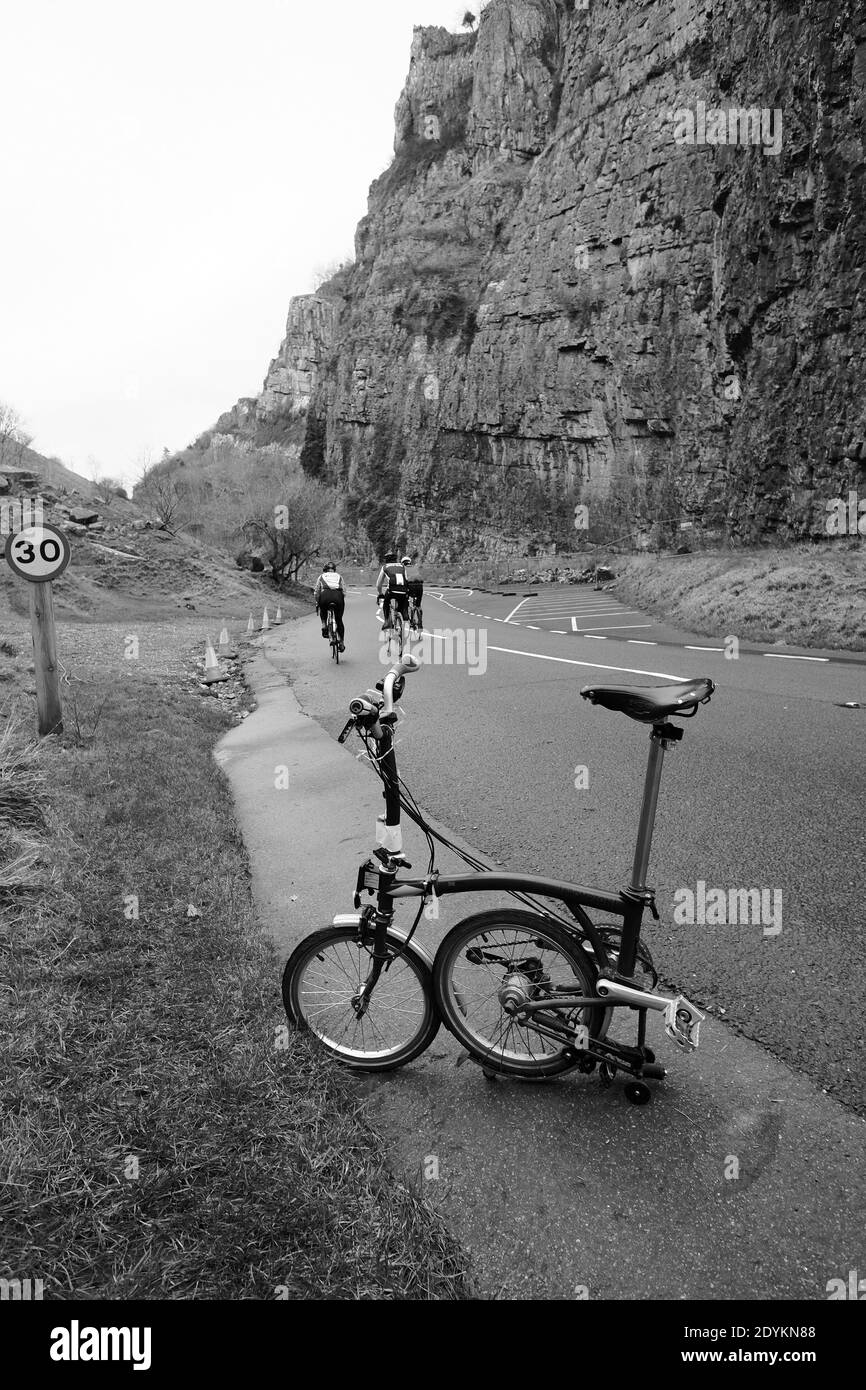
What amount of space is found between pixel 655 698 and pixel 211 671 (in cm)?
1177

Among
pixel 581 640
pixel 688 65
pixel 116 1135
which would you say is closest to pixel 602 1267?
pixel 116 1135

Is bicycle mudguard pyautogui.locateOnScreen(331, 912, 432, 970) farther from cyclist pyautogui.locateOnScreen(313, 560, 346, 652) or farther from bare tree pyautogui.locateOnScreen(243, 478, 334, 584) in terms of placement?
bare tree pyautogui.locateOnScreen(243, 478, 334, 584)

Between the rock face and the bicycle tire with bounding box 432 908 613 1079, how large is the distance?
25.5 metres

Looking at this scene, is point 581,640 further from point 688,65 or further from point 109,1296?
point 688,65

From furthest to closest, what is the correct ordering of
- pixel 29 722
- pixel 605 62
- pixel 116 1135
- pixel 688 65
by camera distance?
pixel 605 62 → pixel 688 65 → pixel 29 722 → pixel 116 1135

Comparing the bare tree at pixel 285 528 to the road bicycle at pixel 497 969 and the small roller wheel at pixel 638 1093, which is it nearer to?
the road bicycle at pixel 497 969

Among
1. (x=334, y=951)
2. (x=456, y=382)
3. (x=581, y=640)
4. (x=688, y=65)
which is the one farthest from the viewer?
(x=456, y=382)

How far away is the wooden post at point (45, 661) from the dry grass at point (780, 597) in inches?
513

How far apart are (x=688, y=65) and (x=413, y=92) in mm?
46726

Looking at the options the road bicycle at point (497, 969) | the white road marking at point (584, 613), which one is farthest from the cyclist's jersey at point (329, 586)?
the white road marking at point (584, 613)

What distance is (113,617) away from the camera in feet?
71.8

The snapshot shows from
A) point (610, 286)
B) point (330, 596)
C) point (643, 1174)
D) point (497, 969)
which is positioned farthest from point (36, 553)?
point (610, 286)

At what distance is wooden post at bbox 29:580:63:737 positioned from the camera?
694 cm

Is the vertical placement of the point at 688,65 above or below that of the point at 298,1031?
above
